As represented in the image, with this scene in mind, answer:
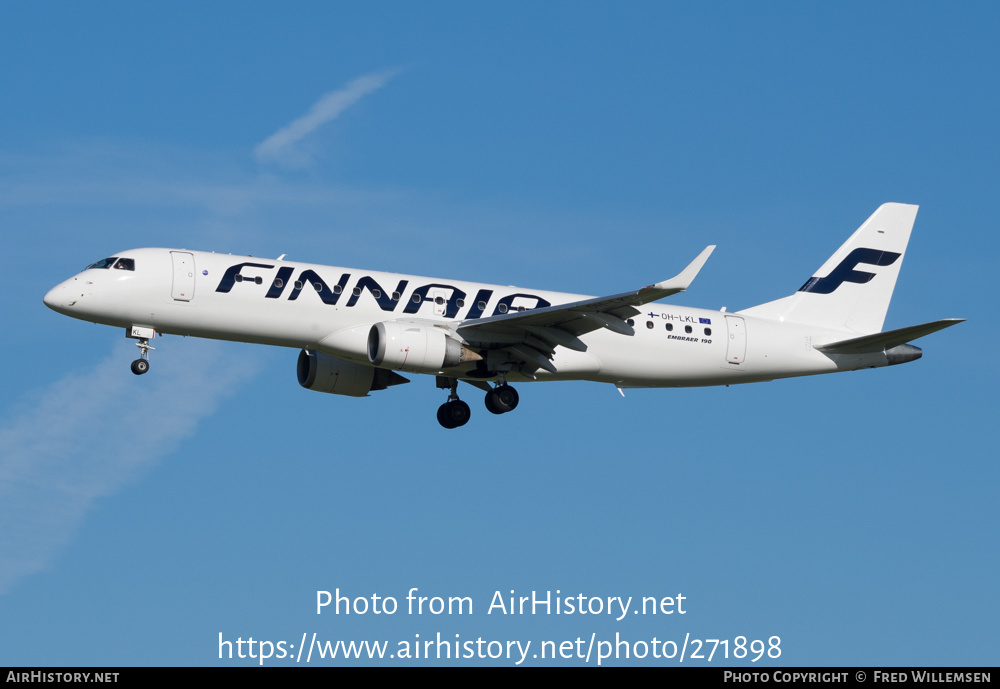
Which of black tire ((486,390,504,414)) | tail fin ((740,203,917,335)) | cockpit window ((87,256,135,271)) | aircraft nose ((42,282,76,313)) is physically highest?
tail fin ((740,203,917,335))

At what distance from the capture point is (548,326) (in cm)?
3944

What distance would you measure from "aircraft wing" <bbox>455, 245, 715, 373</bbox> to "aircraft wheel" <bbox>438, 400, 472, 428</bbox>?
284cm

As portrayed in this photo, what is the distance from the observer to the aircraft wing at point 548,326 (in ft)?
123

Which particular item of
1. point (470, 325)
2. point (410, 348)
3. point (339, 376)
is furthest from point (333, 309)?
point (339, 376)

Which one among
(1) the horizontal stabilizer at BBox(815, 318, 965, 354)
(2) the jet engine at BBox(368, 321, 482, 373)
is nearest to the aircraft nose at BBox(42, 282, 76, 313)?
(2) the jet engine at BBox(368, 321, 482, 373)

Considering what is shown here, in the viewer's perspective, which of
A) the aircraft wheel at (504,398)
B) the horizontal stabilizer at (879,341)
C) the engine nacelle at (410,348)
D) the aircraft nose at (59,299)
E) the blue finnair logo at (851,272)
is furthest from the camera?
the blue finnair logo at (851,272)

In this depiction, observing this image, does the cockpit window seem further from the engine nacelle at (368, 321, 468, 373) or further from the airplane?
the engine nacelle at (368, 321, 468, 373)

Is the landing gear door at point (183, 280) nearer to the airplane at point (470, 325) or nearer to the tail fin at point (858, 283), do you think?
the airplane at point (470, 325)

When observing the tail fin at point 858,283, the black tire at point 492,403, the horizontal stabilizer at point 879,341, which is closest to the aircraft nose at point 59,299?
the black tire at point 492,403

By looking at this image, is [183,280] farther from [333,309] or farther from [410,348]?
[410,348]

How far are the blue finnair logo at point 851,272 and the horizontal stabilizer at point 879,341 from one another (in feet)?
8.48

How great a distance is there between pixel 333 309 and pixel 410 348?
2.60 m

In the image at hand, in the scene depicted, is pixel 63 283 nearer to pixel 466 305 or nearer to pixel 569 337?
pixel 466 305

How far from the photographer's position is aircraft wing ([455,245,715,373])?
37.6m
